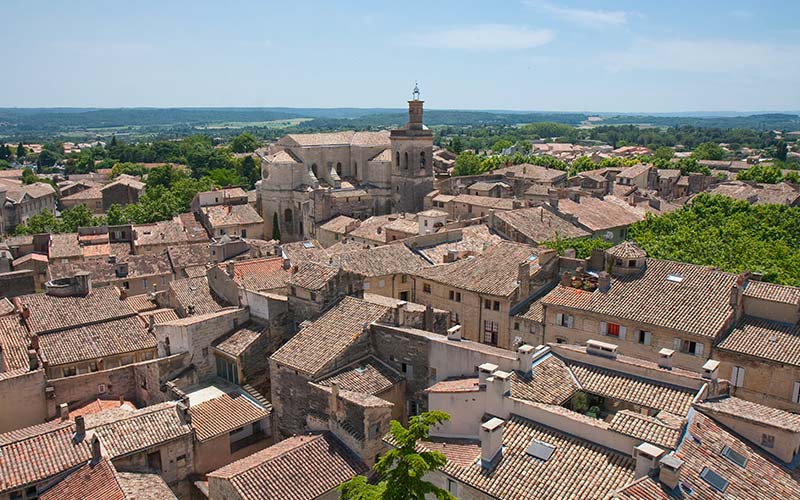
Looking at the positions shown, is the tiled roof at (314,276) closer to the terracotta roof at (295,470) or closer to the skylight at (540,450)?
the terracotta roof at (295,470)

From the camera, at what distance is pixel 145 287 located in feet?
173

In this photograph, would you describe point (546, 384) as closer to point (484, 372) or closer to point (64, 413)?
point (484, 372)

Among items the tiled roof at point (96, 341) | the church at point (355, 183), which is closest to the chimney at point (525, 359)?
the tiled roof at point (96, 341)

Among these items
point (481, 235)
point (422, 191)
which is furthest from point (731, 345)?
point (422, 191)

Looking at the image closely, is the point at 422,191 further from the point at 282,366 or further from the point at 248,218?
the point at 282,366

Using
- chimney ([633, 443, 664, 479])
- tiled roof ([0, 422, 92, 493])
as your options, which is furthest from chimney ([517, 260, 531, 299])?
tiled roof ([0, 422, 92, 493])

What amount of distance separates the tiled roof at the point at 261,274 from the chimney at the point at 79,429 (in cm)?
1270

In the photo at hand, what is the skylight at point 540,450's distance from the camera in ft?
66.0

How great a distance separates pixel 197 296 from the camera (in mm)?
37562

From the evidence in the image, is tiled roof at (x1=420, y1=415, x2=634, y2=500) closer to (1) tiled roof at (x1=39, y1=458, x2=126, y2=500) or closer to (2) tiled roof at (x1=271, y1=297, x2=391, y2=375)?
(2) tiled roof at (x1=271, y1=297, x2=391, y2=375)

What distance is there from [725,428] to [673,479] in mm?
4239

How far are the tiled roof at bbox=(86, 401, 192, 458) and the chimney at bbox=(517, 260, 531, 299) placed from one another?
1898 centimetres

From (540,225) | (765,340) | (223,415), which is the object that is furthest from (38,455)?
(540,225)

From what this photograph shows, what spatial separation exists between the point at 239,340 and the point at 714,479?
21.4m
